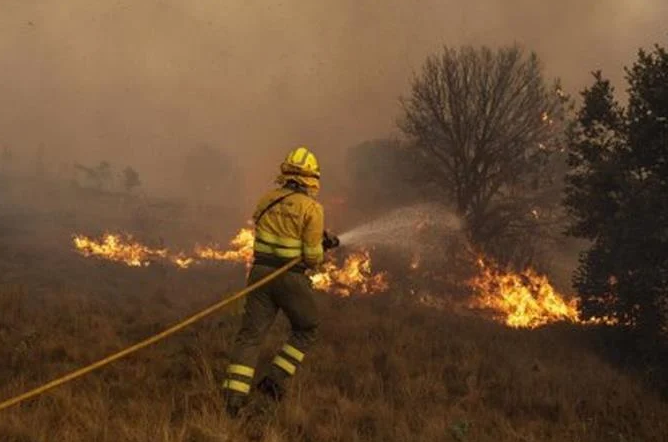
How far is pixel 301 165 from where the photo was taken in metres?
5.61

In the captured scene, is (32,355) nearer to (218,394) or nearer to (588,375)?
(218,394)

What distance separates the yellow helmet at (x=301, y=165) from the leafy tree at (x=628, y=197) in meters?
8.29

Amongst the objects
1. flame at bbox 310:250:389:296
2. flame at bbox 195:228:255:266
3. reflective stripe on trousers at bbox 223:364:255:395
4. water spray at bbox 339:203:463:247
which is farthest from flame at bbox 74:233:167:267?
reflective stripe on trousers at bbox 223:364:255:395

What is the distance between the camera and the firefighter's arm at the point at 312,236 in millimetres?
5461

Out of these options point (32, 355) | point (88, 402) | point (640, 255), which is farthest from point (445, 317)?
point (88, 402)

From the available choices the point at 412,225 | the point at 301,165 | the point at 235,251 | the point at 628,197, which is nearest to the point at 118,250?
the point at 235,251

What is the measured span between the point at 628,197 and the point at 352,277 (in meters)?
10.6

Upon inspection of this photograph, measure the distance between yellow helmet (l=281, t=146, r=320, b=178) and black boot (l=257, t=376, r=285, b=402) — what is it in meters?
1.83

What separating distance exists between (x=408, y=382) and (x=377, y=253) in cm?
1611

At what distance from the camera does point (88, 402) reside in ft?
16.4

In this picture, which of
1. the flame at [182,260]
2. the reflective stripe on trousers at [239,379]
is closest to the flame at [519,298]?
the flame at [182,260]

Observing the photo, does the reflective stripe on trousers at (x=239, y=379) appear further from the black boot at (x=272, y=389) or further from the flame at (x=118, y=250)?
the flame at (x=118, y=250)

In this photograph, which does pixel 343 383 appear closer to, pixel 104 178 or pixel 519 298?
pixel 519 298

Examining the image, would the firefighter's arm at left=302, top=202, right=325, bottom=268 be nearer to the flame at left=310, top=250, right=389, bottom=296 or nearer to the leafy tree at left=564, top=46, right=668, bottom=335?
the leafy tree at left=564, top=46, right=668, bottom=335
